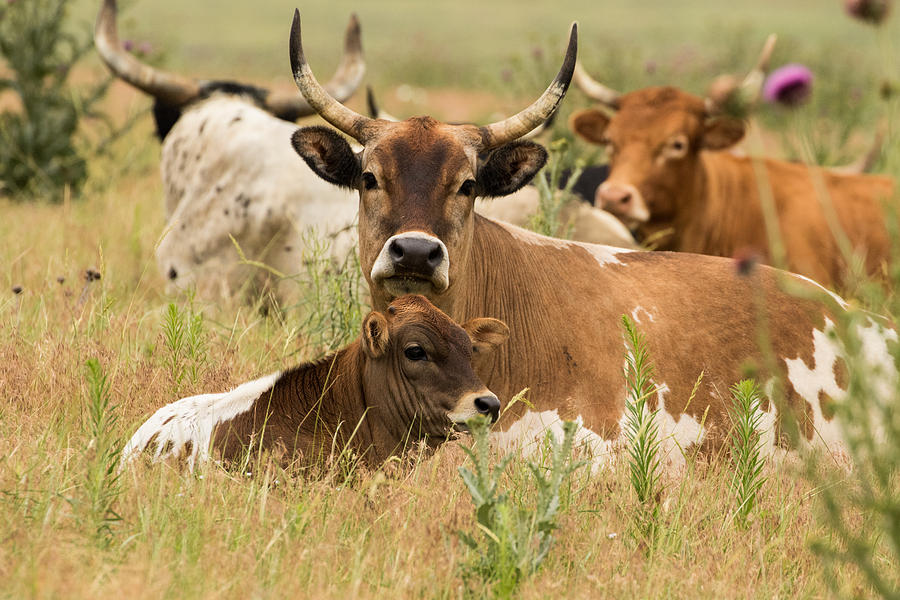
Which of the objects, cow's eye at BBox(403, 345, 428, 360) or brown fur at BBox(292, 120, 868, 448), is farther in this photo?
brown fur at BBox(292, 120, 868, 448)

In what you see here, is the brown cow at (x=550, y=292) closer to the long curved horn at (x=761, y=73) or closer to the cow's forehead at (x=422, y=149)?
the cow's forehead at (x=422, y=149)

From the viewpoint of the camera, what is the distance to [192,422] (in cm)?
437

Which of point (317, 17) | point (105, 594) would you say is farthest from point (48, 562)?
point (317, 17)

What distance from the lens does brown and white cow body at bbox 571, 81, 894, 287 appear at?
823 centimetres

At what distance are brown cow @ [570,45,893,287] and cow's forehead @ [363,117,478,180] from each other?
3.12m

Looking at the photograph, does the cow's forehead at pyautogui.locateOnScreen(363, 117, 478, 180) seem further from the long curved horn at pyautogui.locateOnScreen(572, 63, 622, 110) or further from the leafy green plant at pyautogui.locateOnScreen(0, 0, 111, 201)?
the leafy green plant at pyautogui.locateOnScreen(0, 0, 111, 201)

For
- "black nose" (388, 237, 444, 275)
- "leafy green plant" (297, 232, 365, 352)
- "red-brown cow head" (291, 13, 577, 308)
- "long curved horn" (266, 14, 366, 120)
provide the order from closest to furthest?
"black nose" (388, 237, 444, 275)
"red-brown cow head" (291, 13, 577, 308)
"leafy green plant" (297, 232, 365, 352)
"long curved horn" (266, 14, 366, 120)

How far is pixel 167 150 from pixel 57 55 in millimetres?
2532

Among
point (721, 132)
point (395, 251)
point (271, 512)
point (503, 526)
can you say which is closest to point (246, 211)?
point (395, 251)

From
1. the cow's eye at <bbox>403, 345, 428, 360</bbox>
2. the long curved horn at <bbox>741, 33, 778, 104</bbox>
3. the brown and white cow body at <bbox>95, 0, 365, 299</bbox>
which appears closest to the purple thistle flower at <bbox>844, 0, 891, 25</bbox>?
the cow's eye at <bbox>403, 345, 428, 360</bbox>

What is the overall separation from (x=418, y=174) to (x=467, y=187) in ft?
0.78

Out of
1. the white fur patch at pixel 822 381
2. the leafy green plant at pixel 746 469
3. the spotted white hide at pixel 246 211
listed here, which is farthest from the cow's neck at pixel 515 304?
the spotted white hide at pixel 246 211

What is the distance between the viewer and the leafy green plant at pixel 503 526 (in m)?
3.33

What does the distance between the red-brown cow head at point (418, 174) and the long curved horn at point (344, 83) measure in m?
4.09
